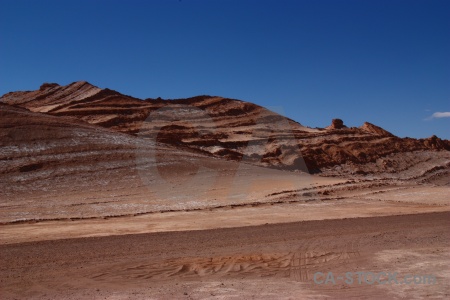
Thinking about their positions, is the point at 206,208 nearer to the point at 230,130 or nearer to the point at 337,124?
the point at 230,130

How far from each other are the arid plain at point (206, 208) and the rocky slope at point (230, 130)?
0.81 ft

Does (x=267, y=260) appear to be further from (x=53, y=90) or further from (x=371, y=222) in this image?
(x=53, y=90)

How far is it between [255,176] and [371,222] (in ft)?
58.0

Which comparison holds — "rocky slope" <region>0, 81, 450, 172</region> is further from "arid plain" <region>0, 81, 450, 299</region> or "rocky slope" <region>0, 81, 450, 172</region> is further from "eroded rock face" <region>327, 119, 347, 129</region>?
"arid plain" <region>0, 81, 450, 299</region>

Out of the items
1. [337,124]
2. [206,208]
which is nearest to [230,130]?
[337,124]

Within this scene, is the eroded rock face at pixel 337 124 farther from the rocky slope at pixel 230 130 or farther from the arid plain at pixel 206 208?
the arid plain at pixel 206 208

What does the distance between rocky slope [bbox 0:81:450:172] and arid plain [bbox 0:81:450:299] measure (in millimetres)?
246

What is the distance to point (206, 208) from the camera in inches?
890

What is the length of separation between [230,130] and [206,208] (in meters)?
33.6

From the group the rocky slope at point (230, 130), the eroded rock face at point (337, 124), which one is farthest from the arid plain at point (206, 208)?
the eroded rock face at point (337, 124)

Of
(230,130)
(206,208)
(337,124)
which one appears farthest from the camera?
(337,124)

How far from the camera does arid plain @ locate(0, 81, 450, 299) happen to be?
9.34 m

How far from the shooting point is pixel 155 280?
9297 millimetres

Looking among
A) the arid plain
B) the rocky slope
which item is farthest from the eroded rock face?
the arid plain
